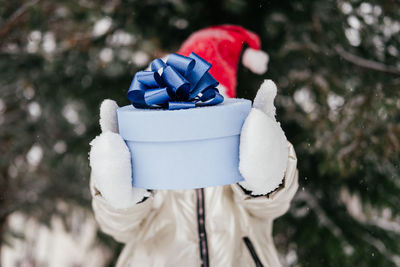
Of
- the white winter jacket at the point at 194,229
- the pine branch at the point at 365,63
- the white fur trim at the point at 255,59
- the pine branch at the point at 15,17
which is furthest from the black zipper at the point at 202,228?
the pine branch at the point at 15,17

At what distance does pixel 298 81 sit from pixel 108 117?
2.22 ft

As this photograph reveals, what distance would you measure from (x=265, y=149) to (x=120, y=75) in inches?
28.5

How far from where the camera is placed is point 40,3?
1.00 meters

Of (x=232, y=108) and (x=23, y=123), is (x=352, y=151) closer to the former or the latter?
(x=232, y=108)

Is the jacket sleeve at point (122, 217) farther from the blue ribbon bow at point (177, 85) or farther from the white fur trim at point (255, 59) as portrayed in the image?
the white fur trim at point (255, 59)

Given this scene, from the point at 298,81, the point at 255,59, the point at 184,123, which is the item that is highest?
the point at 184,123

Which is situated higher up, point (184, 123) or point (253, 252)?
point (184, 123)

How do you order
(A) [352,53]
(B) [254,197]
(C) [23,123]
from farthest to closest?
(C) [23,123] < (A) [352,53] < (B) [254,197]

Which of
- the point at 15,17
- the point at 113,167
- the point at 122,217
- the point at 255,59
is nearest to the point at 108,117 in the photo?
the point at 113,167

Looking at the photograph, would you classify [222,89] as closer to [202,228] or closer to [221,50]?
[221,50]

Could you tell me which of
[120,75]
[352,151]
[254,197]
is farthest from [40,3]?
[352,151]

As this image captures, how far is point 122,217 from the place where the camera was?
69 cm

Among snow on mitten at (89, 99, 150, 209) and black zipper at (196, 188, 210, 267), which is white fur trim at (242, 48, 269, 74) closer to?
black zipper at (196, 188, 210, 267)

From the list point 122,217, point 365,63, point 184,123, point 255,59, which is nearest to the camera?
point 184,123
